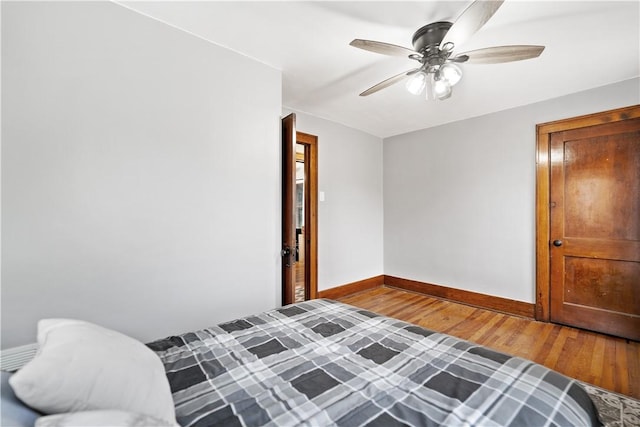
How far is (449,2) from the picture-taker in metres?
1.63

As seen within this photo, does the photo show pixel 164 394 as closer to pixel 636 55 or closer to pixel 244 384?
pixel 244 384

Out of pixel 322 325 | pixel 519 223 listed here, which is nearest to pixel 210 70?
pixel 322 325

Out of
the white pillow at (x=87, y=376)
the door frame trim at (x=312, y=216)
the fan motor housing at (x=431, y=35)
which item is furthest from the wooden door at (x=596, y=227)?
the white pillow at (x=87, y=376)

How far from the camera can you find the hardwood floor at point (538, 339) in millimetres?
2113

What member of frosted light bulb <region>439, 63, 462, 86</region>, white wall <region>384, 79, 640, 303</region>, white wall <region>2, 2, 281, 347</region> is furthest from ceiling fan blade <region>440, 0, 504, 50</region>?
white wall <region>384, 79, 640, 303</region>

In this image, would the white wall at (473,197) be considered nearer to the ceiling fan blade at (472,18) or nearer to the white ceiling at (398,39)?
the white ceiling at (398,39)

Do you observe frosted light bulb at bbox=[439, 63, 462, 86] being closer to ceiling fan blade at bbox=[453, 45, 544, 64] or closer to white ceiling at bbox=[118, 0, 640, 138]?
ceiling fan blade at bbox=[453, 45, 544, 64]

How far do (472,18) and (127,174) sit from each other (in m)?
2.14

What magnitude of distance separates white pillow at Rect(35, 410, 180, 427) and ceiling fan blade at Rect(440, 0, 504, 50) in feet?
6.66

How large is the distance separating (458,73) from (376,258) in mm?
3128

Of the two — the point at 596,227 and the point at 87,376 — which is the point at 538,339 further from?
the point at 87,376

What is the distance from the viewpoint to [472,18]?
4.71 feet

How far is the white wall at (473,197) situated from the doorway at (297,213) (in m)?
1.53

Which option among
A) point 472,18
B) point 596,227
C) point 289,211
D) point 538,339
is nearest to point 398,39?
point 472,18
